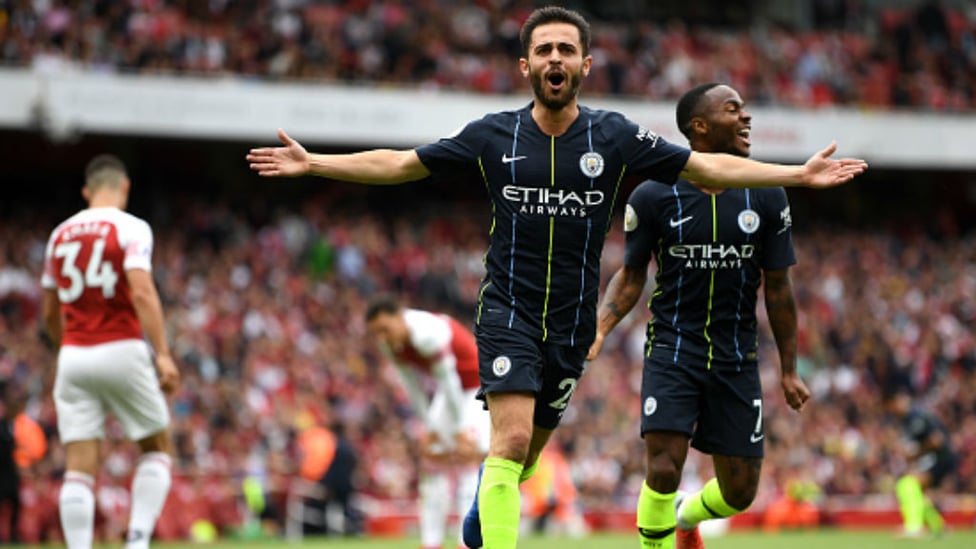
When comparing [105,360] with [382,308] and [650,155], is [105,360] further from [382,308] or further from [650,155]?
[650,155]

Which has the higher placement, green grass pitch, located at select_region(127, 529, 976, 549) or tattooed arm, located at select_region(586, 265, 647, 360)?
tattooed arm, located at select_region(586, 265, 647, 360)

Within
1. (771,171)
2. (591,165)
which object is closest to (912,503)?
(771,171)

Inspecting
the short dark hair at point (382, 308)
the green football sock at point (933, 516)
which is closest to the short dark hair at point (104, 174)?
the short dark hair at point (382, 308)

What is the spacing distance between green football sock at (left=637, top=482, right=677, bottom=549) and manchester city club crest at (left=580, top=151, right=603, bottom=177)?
1668 millimetres

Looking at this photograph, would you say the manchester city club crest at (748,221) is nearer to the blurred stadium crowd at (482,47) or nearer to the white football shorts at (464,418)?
the white football shorts at (464,418)

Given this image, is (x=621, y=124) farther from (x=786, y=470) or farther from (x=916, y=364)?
(x=916, y=364)

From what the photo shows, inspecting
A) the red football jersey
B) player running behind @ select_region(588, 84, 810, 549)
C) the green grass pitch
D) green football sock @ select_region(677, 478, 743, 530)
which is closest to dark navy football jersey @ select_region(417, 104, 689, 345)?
player running behind @ select_region(588, 84, 810, 549)

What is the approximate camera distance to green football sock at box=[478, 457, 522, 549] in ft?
20.4

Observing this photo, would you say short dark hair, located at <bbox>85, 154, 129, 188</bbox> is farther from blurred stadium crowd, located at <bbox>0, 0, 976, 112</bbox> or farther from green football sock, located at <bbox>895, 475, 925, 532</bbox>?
blurred stadium crowd, located at <bbox>0, 0, 976, 112</bbox>

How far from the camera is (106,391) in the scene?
329 inches

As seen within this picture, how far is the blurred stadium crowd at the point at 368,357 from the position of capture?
18703 millimetres

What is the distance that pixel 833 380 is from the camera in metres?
26.0

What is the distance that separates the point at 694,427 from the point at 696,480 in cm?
1395

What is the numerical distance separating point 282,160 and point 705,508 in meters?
2.99
